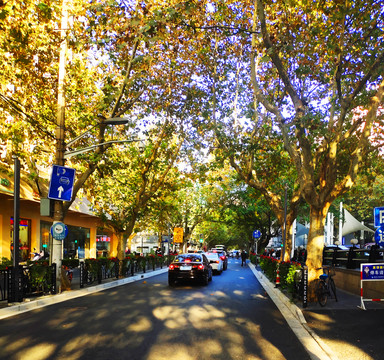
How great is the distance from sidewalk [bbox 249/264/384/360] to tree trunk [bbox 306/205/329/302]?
553mm

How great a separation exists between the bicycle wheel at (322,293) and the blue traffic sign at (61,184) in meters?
8.67

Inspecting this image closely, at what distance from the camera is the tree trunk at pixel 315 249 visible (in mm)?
11141

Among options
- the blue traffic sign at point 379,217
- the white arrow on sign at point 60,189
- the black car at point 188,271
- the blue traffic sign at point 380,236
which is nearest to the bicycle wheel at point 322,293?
the blue traffic sign at point 380,236

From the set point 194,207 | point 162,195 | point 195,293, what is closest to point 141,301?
point 195,293

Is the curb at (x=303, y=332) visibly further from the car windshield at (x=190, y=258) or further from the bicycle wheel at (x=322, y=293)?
the car windshield at (x=190, y=258)

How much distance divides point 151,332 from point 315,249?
5.77 m

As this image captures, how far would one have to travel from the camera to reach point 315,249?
1118cm

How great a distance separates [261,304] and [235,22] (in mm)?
9568

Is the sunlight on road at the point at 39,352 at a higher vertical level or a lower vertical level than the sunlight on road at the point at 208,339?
higher

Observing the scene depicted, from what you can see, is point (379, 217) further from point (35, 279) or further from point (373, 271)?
point (35, 279)

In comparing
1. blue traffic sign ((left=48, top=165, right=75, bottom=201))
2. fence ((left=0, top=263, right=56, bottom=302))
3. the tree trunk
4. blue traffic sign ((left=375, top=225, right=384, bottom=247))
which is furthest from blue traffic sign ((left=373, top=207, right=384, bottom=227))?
fence ((left=0, top=263, right=56, bottom=302))

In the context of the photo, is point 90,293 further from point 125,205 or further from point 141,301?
point 125,205

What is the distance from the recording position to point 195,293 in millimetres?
14414

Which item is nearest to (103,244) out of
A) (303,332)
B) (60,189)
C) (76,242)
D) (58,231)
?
(76,242)
